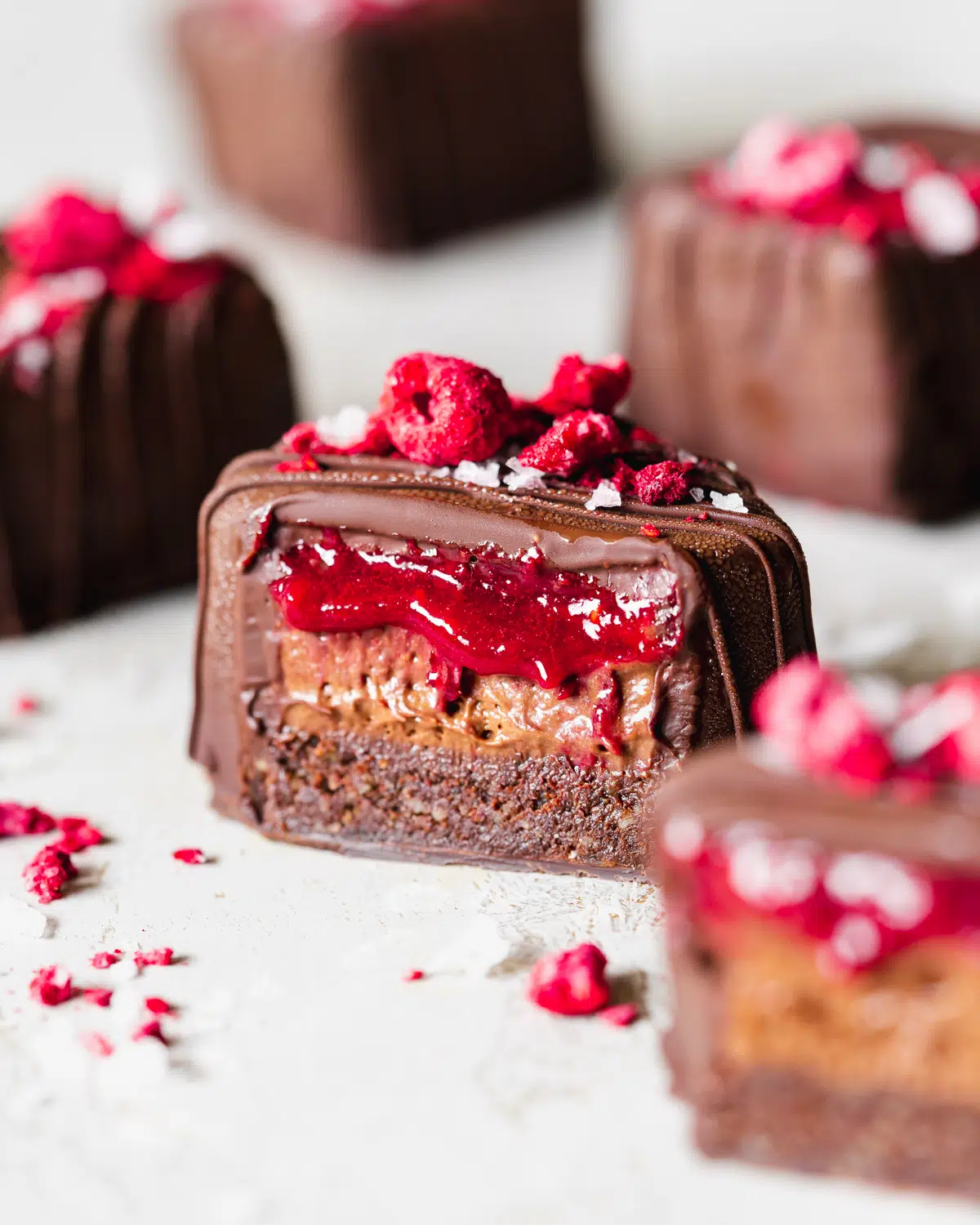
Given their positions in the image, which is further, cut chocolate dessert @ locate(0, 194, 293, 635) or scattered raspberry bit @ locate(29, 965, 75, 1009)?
cut chocolate dessert @ locate(0, 194, 293, 635)

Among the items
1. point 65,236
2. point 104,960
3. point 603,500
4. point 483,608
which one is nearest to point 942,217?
point 603,500

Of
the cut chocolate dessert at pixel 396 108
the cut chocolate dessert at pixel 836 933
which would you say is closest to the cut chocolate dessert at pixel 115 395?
the cut chocolate dessert at pixel 396 108

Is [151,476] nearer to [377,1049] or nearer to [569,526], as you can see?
[569,526]

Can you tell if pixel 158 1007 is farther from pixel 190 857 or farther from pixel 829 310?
pixel 829 310

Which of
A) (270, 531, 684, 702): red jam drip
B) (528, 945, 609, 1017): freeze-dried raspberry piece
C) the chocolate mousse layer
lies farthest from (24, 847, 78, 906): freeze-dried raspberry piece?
(528, 945, 609, 1017): freeze-dried raspberry piece

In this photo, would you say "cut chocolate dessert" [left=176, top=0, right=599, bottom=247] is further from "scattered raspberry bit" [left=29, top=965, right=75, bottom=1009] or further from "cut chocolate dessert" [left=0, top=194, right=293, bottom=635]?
"scattered raspberry bit" [left=29, top=965, right=75, bottom=1009]

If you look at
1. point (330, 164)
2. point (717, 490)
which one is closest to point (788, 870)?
point (717, 490)
